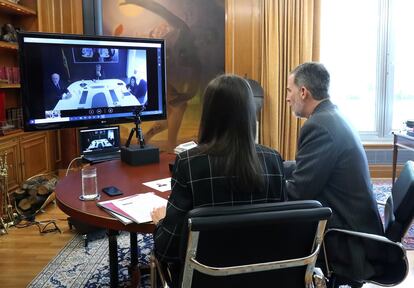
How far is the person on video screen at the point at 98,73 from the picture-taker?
2.78m

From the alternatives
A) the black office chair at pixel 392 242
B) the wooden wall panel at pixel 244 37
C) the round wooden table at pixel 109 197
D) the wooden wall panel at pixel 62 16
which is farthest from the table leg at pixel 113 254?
the wooden wall panel at pixel 62 16

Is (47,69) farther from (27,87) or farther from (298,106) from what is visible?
(298,106)

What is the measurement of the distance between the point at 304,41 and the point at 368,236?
3172 millimetres

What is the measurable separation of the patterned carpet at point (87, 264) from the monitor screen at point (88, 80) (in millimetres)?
874

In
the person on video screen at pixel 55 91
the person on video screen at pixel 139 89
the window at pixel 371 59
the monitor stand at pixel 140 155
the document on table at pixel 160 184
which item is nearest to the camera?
the document on table at pixel 160 184

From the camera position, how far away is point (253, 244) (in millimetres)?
1161

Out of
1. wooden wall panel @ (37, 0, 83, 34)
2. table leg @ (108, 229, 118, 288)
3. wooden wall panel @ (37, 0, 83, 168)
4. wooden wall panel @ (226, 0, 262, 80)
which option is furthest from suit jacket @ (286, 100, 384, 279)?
wooden wall panel @ (37, 0, 83, 34)

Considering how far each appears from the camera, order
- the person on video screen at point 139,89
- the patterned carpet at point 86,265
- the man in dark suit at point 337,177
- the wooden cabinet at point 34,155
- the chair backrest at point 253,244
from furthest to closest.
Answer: the wooden cabinet at point 34,155, the person on video screen at point 139,89, the patterned carpet at point 86,265, the man in dark suit at point 337,177, the chair backrest at point 253,244

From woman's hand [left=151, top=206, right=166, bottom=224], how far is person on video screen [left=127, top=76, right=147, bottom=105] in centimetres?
154

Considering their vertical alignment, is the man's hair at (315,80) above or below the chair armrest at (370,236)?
above

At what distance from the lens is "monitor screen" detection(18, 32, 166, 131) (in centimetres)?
257

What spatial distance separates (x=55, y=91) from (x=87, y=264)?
3.68 feet

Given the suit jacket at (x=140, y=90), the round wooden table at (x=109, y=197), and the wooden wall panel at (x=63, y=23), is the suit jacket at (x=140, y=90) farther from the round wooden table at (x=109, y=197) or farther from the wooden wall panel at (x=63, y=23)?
the wooden wall panel at (x=63, y=23)

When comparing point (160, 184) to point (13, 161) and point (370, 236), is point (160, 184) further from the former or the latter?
point (13, 161)
